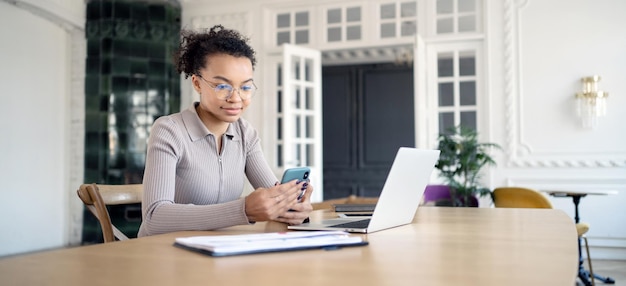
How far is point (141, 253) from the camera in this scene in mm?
974

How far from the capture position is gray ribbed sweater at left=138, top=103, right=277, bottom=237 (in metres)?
1.43

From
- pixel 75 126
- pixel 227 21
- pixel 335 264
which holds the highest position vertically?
pixel 227 21

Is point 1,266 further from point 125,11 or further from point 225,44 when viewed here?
point 125,11

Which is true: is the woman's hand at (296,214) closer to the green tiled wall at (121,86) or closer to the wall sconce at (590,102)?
the wall sconce at (590,102)

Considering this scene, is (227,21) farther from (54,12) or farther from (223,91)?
(223,91)

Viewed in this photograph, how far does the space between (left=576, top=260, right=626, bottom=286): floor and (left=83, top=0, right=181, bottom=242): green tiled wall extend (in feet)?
15.9

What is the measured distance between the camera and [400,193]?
136cm

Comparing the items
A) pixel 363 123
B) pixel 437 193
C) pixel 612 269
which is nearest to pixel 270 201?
pixel 437 193

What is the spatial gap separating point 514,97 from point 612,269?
1.91 metres

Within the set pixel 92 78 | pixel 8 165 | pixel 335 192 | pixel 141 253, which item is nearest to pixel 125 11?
pixel 92 78

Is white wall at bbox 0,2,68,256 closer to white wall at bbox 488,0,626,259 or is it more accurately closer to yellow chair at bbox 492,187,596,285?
yellow chair at bbox 492,187,596,285

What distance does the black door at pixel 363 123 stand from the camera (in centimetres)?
914

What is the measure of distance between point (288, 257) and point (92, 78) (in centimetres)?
642

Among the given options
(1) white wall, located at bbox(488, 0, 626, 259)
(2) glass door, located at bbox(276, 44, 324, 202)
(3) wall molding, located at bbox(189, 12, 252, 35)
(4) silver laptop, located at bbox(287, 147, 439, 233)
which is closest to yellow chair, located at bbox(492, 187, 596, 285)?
(1) white wall, located at bbox(488, 0, 626, 259)
